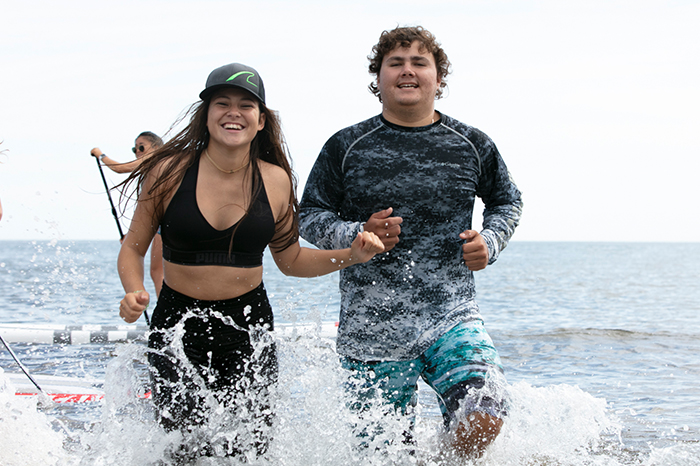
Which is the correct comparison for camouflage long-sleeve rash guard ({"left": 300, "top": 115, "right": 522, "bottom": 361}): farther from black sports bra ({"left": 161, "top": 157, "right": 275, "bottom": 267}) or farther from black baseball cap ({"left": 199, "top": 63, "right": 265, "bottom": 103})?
black baseball cap ({"left": 199, "top": 63, "right": 265, "bottom": 103})

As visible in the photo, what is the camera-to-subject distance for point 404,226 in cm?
330

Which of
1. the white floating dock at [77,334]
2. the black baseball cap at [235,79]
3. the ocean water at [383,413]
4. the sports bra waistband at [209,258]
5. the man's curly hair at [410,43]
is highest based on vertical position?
the man's curly hair at [410,43]

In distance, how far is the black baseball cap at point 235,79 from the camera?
301 cm

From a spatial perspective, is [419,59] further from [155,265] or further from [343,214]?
[155,265]

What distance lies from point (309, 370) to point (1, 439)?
1933mm

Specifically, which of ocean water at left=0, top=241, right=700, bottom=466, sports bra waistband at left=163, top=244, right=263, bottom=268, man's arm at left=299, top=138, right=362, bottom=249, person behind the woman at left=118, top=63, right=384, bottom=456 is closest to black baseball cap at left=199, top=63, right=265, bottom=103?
person behind the woman at left=118, top=63, right=384, bottom=456

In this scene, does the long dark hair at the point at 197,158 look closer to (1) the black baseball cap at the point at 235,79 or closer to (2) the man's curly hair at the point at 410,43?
(1) the black baseball cap at the point at 235,79

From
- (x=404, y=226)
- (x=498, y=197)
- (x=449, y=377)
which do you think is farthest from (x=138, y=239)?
(x=498, y=197)

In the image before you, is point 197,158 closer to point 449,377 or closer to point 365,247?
point 365,247

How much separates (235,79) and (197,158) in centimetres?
46

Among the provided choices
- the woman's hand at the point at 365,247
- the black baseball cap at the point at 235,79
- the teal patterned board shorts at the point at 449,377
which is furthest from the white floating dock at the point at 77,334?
the black baseball cap at the point at 235,79

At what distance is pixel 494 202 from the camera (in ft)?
11.8

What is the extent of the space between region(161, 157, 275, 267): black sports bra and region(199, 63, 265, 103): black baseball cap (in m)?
0.42

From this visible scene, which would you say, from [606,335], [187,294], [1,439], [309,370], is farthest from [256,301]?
[606,335]
